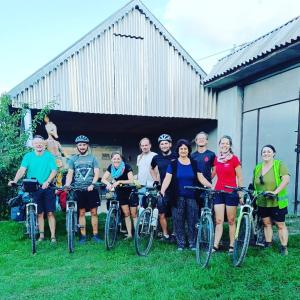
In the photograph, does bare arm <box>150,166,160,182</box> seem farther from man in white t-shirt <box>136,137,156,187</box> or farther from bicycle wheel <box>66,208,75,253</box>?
bicycle wheel <box>66,208,75,253</box>

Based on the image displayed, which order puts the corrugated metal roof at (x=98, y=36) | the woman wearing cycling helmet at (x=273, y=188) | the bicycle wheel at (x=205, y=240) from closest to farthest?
the bicycle wheel at (x=205, y=240)
the woman wearing cycling helmet at (x=273, y=188)
the corrugated metal roof at (x=98, y=36)

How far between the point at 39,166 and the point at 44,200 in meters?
0.57

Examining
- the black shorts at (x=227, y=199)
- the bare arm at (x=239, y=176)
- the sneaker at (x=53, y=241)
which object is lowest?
the sneaker at (x=53, y=241)

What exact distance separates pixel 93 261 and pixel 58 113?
294 inches

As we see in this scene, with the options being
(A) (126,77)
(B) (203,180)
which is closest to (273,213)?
(B) (203,180)

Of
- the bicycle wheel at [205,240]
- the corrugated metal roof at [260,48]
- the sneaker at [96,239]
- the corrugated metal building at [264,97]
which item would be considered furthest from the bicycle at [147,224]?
the corrugated metal roof at [260,48]

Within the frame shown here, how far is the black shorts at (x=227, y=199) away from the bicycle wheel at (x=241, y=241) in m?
0.36

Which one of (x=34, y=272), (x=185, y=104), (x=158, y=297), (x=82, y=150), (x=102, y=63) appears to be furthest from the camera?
(x=185, y=104)

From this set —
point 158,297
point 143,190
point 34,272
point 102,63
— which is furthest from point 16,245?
point 102,63

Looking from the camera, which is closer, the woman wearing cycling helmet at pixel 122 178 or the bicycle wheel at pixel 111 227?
the bicycle wheel at pixel 111 227

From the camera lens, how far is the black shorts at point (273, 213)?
506 centimetres

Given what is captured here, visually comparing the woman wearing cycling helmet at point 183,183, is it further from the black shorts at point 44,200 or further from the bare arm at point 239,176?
the black shorts at point 44,200

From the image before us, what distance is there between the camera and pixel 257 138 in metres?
9.68

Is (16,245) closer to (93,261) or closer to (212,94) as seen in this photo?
(93,261)
